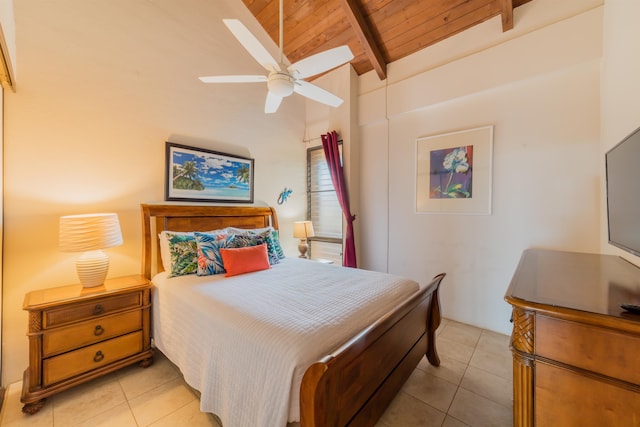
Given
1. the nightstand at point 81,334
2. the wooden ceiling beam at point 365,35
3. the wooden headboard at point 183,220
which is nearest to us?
the nightstand at point 81,334

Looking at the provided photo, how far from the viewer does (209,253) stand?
91.7 inches

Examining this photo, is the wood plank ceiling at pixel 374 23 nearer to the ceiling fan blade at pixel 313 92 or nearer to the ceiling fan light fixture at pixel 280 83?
the ceiling fan blade at pixel 313 92

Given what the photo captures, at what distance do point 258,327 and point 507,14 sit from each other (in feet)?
11.2

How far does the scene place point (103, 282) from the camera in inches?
81.8

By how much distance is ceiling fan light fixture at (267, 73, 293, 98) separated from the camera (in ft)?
6.13

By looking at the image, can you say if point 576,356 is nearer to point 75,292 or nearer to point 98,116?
point 75,292

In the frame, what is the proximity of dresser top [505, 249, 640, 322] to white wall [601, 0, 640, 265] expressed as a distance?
0.27 metres

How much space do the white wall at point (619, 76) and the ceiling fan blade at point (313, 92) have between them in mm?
1899

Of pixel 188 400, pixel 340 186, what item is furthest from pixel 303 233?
pixel 188 400

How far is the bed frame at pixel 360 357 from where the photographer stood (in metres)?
0.99

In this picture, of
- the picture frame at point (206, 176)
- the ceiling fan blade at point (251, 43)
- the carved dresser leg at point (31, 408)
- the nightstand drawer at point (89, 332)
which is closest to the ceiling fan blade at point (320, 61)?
the ceiling fan blade at point (251, 43)

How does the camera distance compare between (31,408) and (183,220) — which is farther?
(183,220)

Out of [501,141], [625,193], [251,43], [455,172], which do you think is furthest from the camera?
[455,172]

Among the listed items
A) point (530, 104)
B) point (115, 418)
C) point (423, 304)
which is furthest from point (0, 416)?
point (530, 104)
